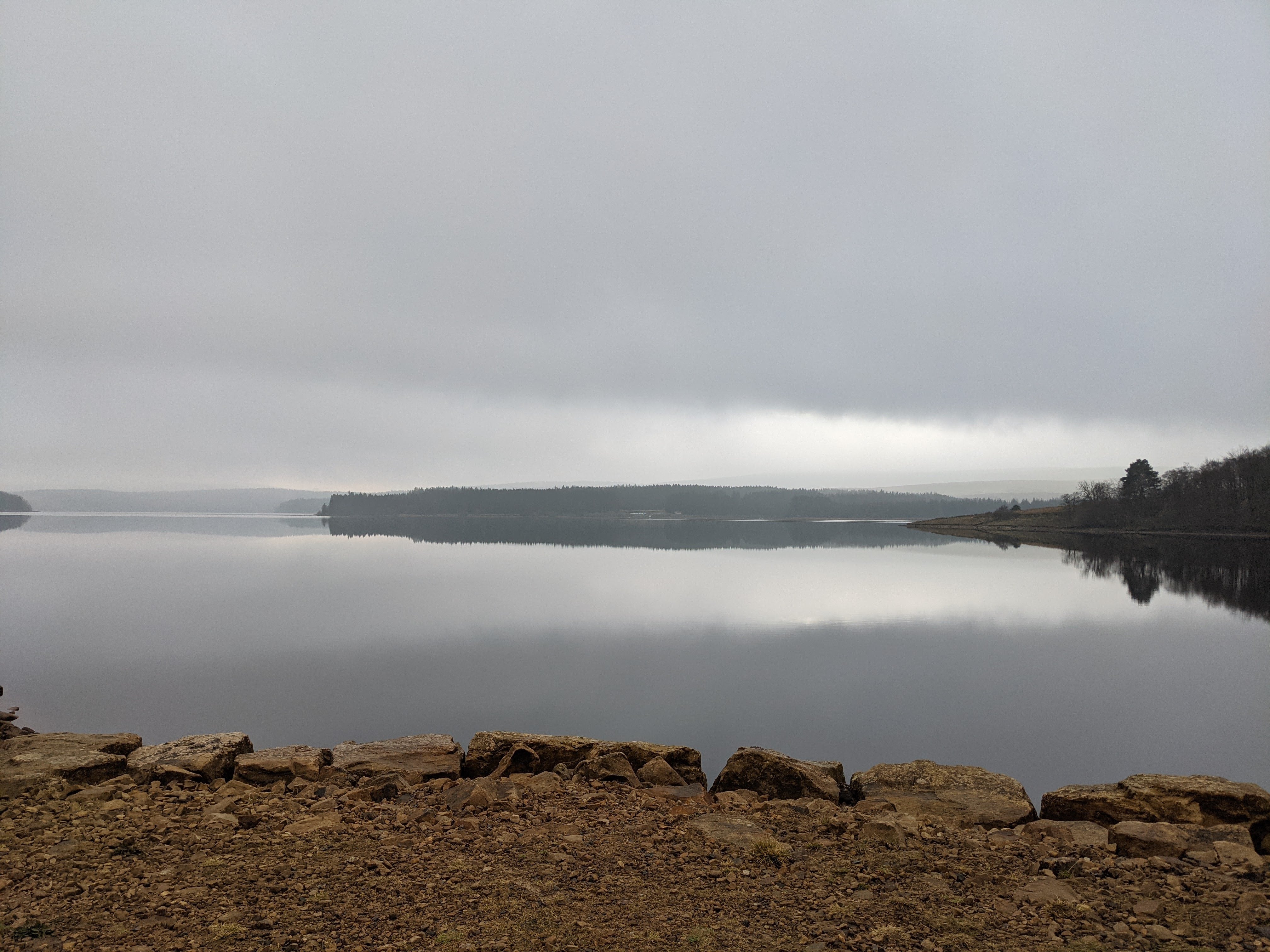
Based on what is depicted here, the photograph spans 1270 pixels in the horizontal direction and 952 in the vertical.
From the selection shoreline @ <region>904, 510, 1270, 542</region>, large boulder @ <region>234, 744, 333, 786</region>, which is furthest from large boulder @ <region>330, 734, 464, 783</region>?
shoreline @ <region>904, 510, 1270, 542</region>

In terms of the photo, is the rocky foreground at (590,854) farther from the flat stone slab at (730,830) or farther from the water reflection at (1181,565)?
the water reflection at (1181,565)

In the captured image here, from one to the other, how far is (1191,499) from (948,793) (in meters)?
103

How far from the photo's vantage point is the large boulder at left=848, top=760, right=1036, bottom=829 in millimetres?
7152

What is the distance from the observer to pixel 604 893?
5344mm

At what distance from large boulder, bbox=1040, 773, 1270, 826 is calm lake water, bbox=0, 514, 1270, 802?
7.90ft

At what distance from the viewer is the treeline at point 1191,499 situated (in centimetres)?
7675

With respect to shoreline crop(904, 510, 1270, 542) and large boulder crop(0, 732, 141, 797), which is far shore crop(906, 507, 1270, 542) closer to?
shoreline crop(904, 510, 1270, 542)

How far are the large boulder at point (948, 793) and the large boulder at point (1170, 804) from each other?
0.47 m

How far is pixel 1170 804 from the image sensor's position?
729 cm

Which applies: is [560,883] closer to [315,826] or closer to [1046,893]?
[315,826]

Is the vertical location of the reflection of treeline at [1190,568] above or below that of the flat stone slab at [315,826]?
below

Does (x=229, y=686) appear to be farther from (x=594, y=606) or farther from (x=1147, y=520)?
(x=1147, y=520)

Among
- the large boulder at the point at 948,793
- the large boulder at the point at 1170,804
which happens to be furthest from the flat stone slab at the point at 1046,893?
the large boulder at the point at 1170,804

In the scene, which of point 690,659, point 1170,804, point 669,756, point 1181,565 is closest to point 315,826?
point 669,756
